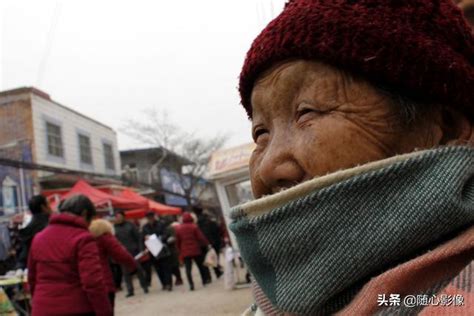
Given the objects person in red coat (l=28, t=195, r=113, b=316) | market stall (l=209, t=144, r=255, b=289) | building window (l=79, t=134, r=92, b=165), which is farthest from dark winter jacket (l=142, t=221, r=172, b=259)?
building window (l=79, t=134, r=92, b=165)

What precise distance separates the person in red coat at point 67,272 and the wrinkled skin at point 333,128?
9.71 ft

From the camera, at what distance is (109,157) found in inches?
1000

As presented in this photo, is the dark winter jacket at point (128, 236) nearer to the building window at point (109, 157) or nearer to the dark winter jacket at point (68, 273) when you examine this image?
the dark winter jacket at point (68, 273)

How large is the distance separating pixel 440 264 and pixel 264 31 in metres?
0.60

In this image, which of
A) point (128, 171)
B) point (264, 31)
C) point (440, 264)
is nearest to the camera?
point (440, 264)

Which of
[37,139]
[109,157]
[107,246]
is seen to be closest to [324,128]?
[107,246]

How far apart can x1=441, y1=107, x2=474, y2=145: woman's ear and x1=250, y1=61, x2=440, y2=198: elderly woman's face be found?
27 mm

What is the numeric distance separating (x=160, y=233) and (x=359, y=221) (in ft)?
37.7

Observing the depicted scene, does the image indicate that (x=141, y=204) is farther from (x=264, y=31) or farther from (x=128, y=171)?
(x=128, y=171)

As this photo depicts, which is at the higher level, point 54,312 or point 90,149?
point 90,149

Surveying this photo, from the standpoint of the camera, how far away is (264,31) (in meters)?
1.10

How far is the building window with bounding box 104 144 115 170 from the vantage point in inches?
983

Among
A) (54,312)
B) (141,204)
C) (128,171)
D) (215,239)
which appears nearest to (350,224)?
(54,312)

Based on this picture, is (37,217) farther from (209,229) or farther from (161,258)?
(209,229)
